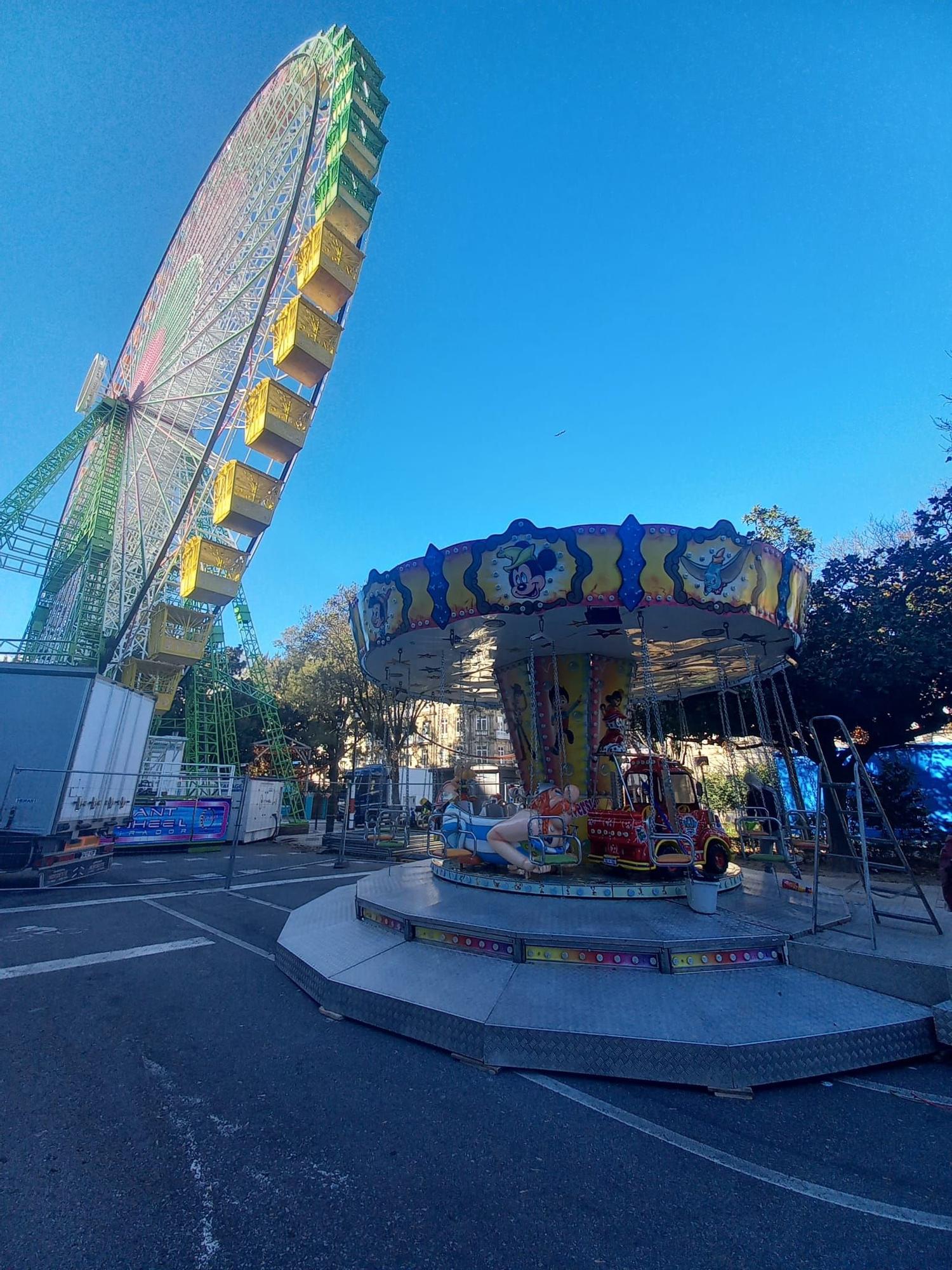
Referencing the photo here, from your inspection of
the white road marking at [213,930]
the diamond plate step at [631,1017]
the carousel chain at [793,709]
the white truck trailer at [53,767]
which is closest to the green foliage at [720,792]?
the carousel chain at [793,709]

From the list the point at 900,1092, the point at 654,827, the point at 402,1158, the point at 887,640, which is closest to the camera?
the point at 402,1158

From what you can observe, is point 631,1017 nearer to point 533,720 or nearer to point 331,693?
point 533,720

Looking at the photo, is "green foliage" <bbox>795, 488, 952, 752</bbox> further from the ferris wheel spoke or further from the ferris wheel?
the ferris wheel spoke

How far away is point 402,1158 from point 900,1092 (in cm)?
324

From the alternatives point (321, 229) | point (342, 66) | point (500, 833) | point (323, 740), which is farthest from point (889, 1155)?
point (323, 740)

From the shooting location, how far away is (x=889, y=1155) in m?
2.80

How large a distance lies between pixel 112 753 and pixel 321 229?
13971mm

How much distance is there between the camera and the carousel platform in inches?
140

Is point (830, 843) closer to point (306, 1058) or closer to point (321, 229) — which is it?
point (306, 1058)

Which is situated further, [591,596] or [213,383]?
[213,383]

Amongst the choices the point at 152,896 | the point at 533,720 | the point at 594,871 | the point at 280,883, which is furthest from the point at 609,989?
the point at 280,883

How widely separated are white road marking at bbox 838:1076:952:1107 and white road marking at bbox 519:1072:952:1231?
1.25 meters

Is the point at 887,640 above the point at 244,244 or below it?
below

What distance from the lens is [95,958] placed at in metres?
5.59
